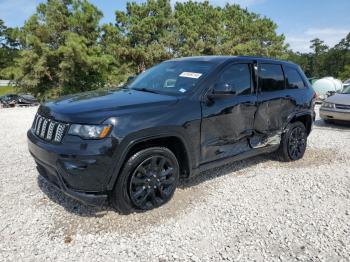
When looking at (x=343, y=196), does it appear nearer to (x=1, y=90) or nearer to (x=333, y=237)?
(x=333, y=237)

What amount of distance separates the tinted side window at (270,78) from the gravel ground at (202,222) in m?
1.36

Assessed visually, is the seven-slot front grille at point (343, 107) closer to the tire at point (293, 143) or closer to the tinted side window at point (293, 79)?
the tire at point (293, 143)

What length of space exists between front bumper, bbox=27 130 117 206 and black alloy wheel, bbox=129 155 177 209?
14.1 inches

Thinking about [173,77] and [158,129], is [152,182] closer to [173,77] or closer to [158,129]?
[158,129]

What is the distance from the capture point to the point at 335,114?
912cm

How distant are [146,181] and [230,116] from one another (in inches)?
56.0

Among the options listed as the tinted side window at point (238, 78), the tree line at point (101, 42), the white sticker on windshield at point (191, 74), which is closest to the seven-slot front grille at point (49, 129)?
the white sticker on windshield at point (191, 74)

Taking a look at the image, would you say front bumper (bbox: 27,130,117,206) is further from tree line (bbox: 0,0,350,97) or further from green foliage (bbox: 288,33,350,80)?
green foliage (bbox: 288,33,350,80)

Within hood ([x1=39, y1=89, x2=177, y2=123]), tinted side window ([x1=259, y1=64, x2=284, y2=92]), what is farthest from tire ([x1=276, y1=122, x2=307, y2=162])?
hood ([x1=39, y1=89, x2=177, y2=123])

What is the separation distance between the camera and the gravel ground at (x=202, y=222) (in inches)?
110

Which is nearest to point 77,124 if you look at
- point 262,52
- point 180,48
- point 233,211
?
point 233,211

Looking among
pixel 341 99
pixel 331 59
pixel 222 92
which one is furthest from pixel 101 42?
pixel 331 59

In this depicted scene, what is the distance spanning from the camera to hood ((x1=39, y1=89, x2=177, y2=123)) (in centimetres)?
296

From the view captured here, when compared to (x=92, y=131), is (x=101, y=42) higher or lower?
higher
